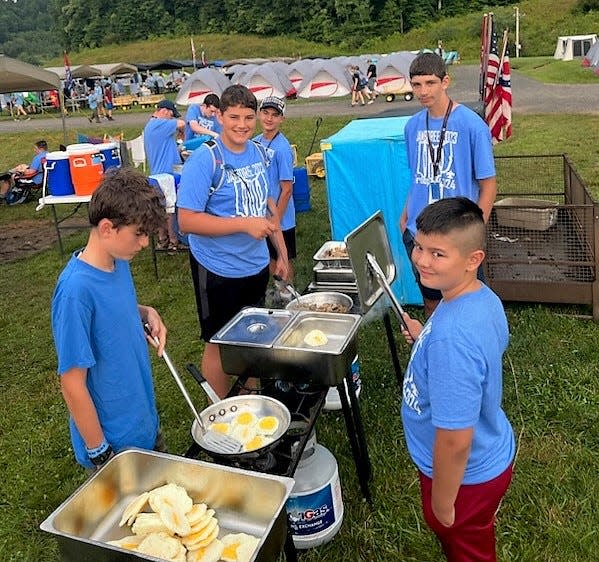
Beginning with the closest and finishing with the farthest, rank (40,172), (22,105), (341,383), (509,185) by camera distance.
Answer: (341,383) < (509,185) < (40,172) < (22,105)

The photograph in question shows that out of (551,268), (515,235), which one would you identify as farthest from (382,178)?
(551,268)

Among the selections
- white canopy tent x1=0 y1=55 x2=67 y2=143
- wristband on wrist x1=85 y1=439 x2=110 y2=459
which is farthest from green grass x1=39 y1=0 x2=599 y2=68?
wristband on wrist x1=85 y1=439 x2=110 y2=459

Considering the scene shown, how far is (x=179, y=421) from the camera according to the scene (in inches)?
162

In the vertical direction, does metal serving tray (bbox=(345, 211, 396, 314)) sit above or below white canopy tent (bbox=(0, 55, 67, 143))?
below

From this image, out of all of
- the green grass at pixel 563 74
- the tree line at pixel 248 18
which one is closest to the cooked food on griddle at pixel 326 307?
the green grass at pixel 563 74

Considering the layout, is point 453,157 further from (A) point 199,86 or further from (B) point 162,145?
(A) point 199,86

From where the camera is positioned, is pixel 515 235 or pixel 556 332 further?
pixel 515 235

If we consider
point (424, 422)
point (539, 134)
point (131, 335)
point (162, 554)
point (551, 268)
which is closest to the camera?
point (162, 554)

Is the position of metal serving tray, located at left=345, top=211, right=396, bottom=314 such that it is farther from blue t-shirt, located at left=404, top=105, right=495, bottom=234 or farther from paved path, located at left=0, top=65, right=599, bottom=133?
paved path, located at left=0, top=65, right=599, bottom=133

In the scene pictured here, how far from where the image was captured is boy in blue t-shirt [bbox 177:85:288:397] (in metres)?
3.10

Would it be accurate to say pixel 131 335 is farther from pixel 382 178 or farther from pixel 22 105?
pixel 22 105

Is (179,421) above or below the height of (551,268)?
below

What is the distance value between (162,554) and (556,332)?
3.97m

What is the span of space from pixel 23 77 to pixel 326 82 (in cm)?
1951
